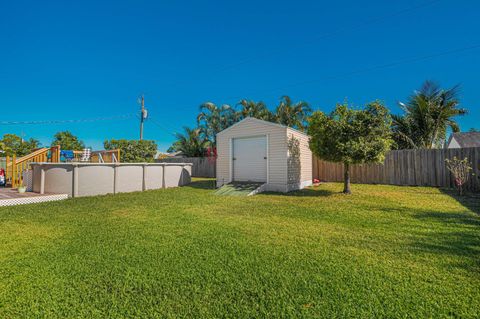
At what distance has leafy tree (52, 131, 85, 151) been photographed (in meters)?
26.2

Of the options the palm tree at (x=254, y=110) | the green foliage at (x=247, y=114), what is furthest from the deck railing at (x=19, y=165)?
the palm tree at (x=254, y=110)

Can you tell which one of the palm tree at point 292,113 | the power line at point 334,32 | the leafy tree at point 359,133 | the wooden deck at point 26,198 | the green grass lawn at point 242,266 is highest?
the power line at point 334,32

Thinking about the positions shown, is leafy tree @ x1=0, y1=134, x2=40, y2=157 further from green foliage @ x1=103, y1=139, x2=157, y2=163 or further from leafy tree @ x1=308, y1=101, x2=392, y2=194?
leafy tree @ x1=308, y1=101, x2=392, y2=194

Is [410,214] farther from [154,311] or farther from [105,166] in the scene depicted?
[105,166]

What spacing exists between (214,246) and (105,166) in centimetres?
728

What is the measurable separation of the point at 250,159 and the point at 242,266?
7518 millimetres

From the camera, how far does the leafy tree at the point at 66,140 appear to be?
26167 mm

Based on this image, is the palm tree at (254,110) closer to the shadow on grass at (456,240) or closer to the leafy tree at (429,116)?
the leafy tree at (429,116)

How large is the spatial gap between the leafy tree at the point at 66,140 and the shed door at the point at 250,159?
81.6 ft

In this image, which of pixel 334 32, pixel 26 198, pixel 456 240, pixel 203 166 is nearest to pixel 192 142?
pixel 203 166

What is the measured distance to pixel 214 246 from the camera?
315 centimetres

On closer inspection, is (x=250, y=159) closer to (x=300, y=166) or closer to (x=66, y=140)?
(x=300, y=166)

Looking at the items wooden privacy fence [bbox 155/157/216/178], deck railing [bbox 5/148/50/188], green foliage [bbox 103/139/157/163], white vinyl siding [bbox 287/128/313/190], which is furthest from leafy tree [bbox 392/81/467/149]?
green foliage [bbox 103/139/157/163]

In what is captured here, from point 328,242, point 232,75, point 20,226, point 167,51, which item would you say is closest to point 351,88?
point 232,75
